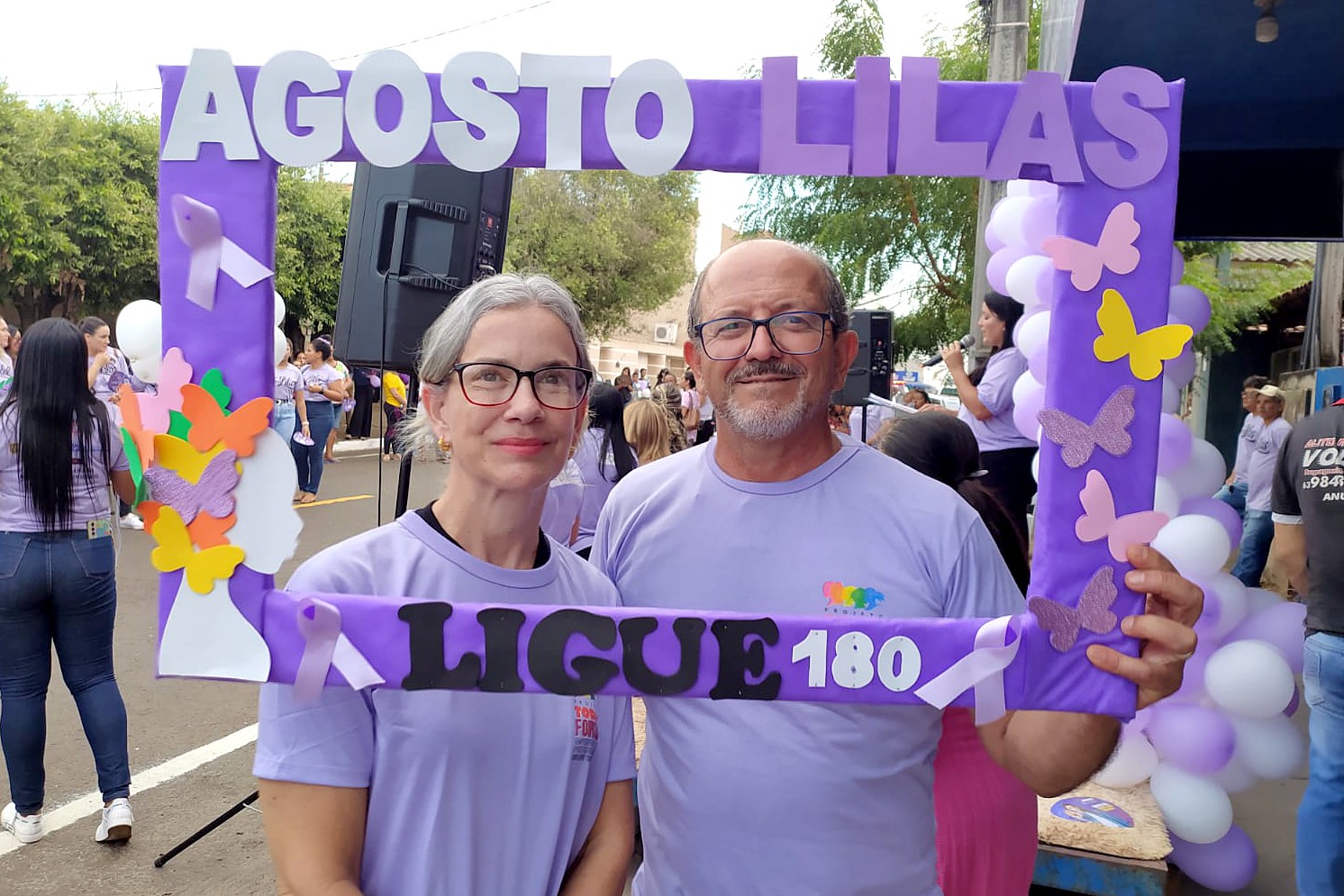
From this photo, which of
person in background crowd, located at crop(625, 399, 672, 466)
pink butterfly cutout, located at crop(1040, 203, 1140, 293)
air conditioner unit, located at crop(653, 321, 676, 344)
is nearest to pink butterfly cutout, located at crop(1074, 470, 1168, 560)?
pink butterfly cutout, located at crop(1040, 203, 1140, 293)

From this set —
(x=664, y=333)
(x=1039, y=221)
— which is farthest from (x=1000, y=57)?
(x=664, y=333)

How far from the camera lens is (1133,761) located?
10.6ft

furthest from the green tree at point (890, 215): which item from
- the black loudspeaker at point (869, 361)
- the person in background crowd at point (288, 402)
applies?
the person in background crowd at point (288, 402)

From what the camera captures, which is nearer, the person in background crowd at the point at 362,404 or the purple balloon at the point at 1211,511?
the purple balloon at the point at 1211,511

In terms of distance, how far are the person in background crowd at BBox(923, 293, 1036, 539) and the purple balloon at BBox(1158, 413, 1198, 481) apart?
1.42m

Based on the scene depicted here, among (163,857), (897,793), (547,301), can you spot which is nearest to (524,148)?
(547,301)

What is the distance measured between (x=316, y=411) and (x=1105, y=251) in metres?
11.3

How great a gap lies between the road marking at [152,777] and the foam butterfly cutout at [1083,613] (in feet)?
11.9

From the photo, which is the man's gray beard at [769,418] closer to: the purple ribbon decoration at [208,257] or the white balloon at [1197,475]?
the purple ribbon decoration at [208,257]

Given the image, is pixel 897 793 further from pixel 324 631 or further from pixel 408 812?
pixel 324 631

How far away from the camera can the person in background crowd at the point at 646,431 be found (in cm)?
516

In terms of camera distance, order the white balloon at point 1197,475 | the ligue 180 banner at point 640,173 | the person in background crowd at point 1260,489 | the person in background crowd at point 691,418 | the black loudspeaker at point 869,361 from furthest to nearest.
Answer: the person in background crowd at point 691,418 → the black loudspeaker at point 869,361 → the person in background crowd at point 1260,489 → the white balloon at point 1197,475 → the ligue 180 banner at point 640,173

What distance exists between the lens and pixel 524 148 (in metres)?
1.16

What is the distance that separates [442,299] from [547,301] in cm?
226
